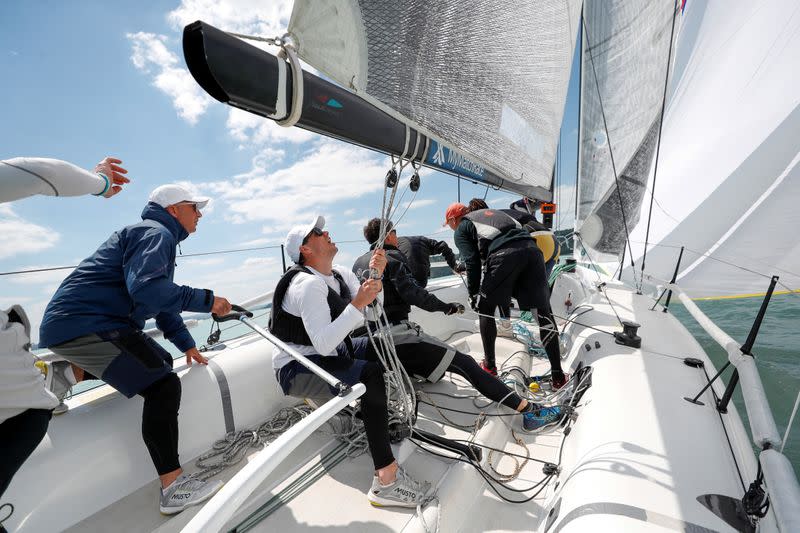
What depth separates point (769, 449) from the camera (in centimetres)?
93

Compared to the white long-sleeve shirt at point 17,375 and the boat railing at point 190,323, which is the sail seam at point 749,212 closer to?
the boat railing at point 190,323

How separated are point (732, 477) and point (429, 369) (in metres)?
1.19

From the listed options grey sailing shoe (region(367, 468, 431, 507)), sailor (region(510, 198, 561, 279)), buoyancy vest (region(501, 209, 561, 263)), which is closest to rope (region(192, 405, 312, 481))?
grey sailing shoe (region(367, 468, 431, 507))

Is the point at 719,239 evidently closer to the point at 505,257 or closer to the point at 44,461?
the point at 505,257

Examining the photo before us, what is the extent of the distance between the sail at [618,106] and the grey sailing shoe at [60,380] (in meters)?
4.13

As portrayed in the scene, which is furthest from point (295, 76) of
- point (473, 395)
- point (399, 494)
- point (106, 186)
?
point (473, 395)

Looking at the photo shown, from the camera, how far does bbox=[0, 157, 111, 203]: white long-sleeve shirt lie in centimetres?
83

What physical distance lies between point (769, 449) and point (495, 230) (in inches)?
64.8

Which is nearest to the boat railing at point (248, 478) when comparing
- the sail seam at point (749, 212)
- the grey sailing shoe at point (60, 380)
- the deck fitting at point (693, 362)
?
the grey sailing shoe at point (60, 380)

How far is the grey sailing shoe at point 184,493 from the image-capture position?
4.34ft

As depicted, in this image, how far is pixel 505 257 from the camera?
2.26 m

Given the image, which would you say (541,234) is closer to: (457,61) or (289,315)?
(457,61)

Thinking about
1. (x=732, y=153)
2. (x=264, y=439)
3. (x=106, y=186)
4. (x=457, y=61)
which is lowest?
(x=264, y=439)

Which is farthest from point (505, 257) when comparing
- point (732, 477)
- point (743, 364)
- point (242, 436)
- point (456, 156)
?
point (242, 436)
